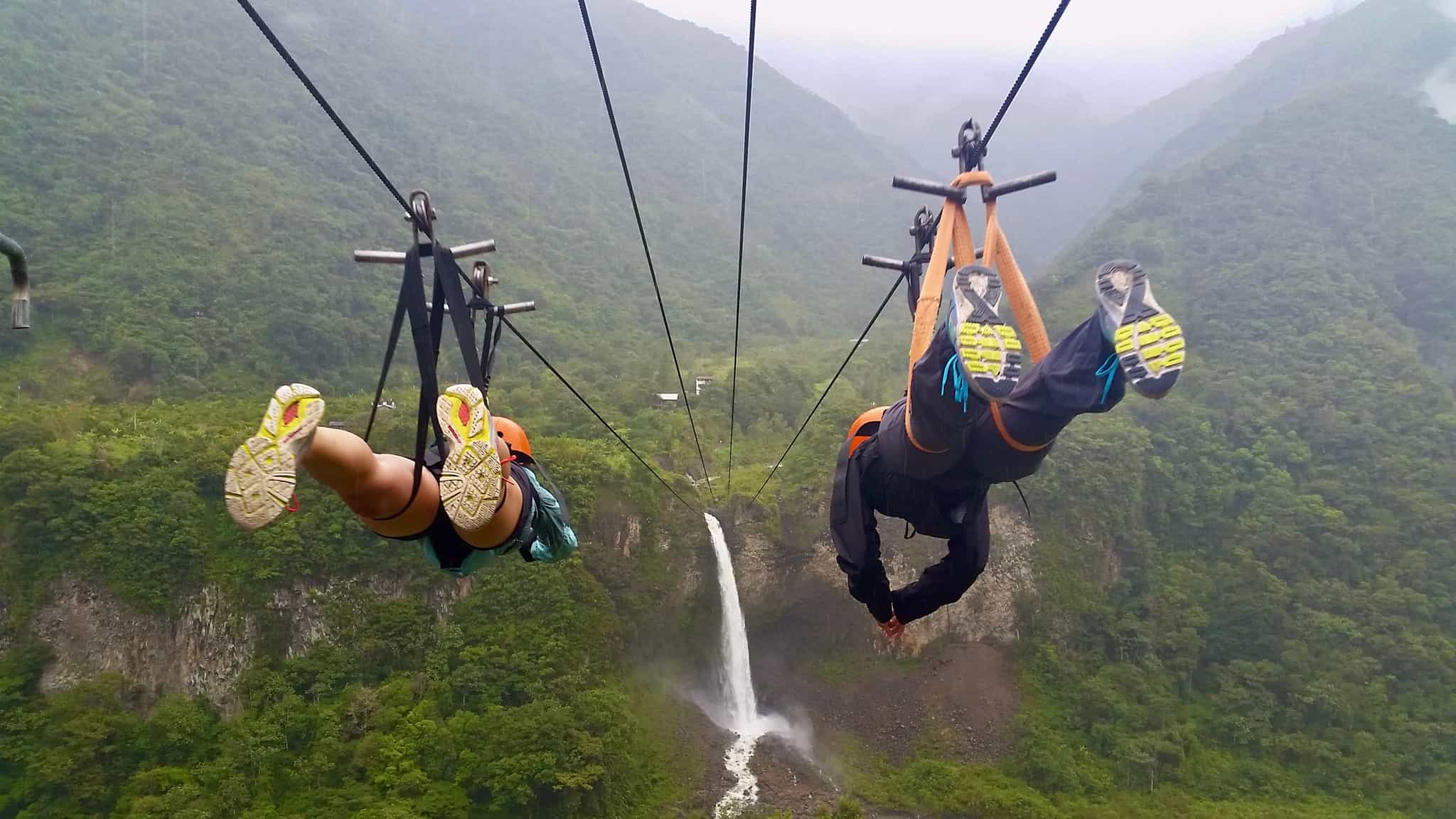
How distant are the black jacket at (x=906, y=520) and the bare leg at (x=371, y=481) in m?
2.00

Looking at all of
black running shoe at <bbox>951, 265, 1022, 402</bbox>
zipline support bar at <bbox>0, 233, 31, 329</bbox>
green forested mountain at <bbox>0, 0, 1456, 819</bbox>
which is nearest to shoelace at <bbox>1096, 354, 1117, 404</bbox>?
black running shoe at <bbox>951, 265, 1022, 402</bbox>

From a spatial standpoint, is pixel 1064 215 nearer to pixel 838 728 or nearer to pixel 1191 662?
pixel 1191 662

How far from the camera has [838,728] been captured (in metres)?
18.4

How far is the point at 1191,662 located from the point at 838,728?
376 inches

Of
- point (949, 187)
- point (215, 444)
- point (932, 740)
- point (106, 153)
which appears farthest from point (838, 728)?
point (106, 153)

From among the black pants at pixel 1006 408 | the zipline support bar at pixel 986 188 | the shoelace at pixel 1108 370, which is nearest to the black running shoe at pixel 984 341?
the black pants at pixel 1006 408

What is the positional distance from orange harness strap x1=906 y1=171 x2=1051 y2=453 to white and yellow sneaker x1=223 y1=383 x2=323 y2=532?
2.32 metres

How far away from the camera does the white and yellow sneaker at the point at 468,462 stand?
272 centimetres

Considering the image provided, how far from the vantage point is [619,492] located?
18.1 meters

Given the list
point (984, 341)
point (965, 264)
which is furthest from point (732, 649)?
point (984, 341)

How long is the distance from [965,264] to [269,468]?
293 centimetres

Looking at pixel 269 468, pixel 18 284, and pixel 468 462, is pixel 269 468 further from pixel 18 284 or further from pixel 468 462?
pixel 18 284

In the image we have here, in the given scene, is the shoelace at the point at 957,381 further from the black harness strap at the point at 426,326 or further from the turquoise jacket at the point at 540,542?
the turquoise jacket at the point at 540,542

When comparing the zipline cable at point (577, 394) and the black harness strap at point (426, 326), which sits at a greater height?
the black harness strap at point (426, 326)
